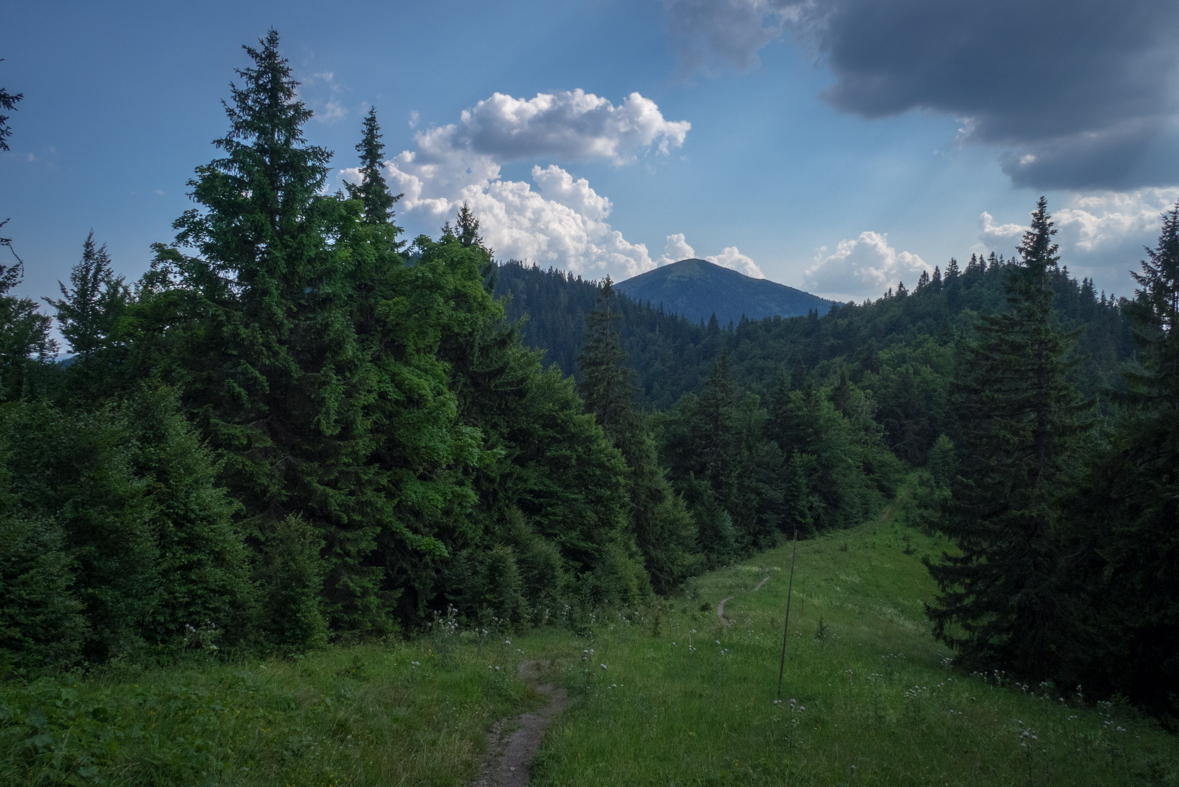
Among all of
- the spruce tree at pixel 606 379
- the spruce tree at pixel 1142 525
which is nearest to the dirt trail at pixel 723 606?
the spruce tree at pixel 1142 525

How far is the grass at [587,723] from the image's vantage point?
204 inches

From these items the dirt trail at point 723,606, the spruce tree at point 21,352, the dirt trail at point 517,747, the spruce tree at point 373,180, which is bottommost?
the dirt trail at point 723,606

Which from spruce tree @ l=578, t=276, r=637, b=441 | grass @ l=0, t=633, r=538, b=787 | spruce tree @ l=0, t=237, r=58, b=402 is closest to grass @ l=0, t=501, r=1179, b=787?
grass @ l=0, t=633, r=538, b=787

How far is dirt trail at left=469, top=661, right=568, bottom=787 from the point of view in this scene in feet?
21.8

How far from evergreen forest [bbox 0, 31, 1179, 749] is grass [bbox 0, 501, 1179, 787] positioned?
64.0 inches

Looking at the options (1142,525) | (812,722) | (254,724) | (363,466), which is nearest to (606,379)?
(363,466)

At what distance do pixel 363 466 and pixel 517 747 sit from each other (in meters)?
12.0

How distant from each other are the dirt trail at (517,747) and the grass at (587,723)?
0.18 m

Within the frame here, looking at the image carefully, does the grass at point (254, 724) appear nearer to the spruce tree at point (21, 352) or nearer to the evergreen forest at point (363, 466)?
the evergreen forest at point (363, 466)

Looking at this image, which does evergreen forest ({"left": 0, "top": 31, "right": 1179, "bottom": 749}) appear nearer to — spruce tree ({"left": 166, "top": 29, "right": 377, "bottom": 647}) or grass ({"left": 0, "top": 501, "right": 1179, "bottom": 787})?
spruce tree ({"left": 166, "top": 29, "right": 377, "bottom": 647})

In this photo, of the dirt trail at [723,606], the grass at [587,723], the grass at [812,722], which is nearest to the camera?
the grass at [587,723]

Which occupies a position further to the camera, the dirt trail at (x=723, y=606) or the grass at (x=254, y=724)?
Result: the dirt trail at (x=723, y=606)

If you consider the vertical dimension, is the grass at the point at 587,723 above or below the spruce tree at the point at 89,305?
below

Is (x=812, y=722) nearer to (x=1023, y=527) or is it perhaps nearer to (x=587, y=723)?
(x=587, y=723)
